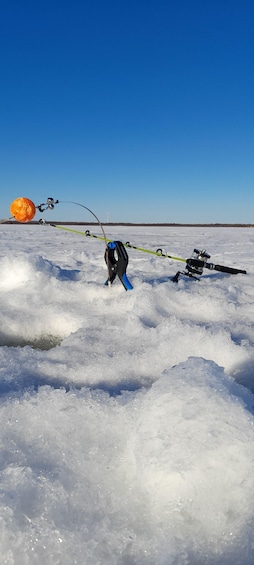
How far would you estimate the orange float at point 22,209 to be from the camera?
4914 mm

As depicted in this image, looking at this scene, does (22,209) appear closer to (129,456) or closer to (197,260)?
(197,260)

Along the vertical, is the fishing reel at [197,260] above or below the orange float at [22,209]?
below

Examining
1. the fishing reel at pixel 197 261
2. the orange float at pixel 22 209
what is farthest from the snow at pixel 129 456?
the fishing reel at pixel 197 261

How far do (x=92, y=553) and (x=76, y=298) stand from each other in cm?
376

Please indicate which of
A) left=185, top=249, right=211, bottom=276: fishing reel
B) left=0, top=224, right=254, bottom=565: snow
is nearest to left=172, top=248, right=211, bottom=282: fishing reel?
left=185, top=249, right=211, bottom=276: fishing reel

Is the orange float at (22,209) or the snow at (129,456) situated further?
the orange float at (22,209)

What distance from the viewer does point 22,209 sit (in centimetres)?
492

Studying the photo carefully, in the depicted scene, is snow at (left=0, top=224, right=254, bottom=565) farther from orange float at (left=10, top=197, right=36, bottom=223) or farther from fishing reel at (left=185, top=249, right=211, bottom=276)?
fishing reel at (left=185, top=249, right=211, bottom=276)

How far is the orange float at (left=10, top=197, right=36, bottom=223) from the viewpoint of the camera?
4.91 m

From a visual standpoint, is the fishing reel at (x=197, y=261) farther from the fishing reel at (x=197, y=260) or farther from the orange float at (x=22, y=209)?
the orange float at (x=22, y=209)

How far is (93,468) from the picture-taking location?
6.08 ft

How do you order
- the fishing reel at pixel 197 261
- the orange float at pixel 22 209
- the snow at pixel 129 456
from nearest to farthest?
the snow at pixel 129 456 < the orange float at pixel 22 209 < the fishing reel at pixel 197 261

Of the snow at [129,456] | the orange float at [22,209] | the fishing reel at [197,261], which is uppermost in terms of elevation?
the orange float at [22,209]

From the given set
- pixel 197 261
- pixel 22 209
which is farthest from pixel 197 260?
pixel 22 209
